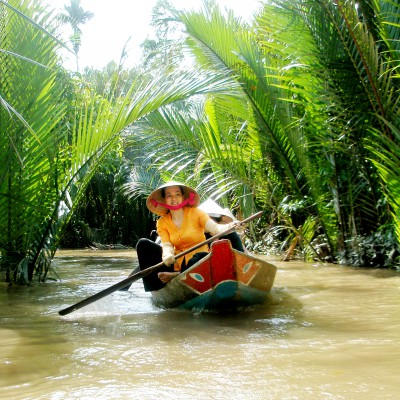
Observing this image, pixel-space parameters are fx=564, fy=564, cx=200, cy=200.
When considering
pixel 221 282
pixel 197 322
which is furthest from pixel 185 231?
pixel 197 322

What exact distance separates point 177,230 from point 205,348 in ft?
5.55

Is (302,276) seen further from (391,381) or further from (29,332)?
(391,381)

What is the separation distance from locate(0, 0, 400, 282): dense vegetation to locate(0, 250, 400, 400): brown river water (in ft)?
3.82

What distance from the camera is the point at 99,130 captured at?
5.40 meters

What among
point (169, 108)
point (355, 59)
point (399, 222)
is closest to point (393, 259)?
point (399, 222)

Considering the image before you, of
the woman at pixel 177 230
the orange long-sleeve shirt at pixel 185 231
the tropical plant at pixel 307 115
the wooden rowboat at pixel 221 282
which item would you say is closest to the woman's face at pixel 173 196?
the woman at pixel 177 230

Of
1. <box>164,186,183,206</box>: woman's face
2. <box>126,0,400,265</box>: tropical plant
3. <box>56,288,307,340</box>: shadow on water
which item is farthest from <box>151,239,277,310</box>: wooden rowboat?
<box>126,0,400,265</box>: tropical plant

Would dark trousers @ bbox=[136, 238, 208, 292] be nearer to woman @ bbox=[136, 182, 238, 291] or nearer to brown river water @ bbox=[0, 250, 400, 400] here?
woman @ bbox=[136, 182, 238, 291]

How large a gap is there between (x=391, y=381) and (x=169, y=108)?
5.65 m

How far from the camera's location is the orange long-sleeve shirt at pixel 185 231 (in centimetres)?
457

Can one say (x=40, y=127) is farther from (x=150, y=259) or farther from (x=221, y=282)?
(x=221, y=282)

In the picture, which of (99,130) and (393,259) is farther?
(393,259)

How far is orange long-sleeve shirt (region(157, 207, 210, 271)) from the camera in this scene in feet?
15.0

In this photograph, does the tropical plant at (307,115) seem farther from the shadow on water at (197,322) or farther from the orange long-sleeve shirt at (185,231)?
the shadow on water at (197,322)
